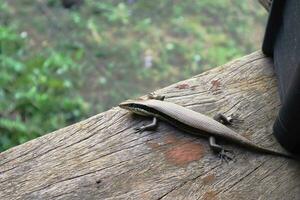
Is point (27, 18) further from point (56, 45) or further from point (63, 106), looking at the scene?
point (63, 106)

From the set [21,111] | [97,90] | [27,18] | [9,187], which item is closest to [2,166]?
[9,187]

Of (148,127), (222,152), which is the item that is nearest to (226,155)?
(222,152)

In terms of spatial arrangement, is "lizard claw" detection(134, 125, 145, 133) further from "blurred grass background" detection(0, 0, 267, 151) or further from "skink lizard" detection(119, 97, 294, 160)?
"blurred grass background" detection(0, 0, 267, 151)

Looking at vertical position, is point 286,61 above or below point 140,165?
above

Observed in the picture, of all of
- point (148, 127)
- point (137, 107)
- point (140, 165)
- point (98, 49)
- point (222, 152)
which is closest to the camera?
point (140, 165)

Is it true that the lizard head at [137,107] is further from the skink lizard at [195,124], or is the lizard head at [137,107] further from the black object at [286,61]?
the black object at [286,61]

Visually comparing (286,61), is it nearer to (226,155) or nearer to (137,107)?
(226,155)

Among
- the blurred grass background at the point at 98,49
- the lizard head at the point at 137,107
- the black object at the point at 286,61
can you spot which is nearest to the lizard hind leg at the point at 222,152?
the black object at the point at 286,61

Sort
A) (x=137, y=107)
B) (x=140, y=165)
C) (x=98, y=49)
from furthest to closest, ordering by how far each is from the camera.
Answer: (x=98, y=49) < (x=137, y=107) < (x=140, y=165)
